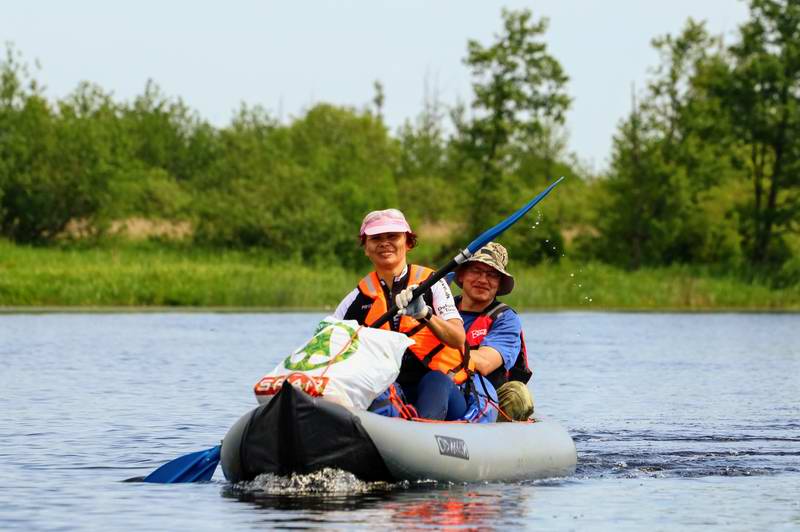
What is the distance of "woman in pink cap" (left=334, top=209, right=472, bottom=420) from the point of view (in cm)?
944

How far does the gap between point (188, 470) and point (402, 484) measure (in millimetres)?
1495

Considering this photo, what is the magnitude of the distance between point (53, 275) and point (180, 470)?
26945mm

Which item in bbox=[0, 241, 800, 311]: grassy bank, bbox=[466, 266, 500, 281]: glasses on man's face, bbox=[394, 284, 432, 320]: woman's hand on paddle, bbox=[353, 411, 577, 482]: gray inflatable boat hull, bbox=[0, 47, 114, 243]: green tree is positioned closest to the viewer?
bbox=[394, 284, 432, 320]: woman's hand on paddle

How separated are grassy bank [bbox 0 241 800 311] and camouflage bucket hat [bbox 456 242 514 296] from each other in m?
22.8

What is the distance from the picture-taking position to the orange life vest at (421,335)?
962 centimetres

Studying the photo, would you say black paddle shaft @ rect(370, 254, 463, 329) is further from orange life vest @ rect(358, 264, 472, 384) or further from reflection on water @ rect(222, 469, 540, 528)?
reflection on water @ rect(222, 469, 540, 528)

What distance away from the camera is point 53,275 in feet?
120

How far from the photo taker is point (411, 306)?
9.16 metres

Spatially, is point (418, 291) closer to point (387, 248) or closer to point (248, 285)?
point (387, 248)

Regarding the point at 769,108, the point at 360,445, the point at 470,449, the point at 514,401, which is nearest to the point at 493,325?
the point at 514,401

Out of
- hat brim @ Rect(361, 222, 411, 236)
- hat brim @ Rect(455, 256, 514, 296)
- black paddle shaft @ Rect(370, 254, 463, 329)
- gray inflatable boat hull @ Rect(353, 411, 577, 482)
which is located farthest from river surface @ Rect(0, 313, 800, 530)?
hat brim @ Rect(361, 222, 411, 236)

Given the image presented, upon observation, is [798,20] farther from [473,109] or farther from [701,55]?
[473,109]

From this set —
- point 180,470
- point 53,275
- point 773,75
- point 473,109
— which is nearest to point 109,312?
point 53,275

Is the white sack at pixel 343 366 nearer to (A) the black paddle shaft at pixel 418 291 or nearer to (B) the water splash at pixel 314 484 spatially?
(A) the black paddle shaft at pixel 418 291
